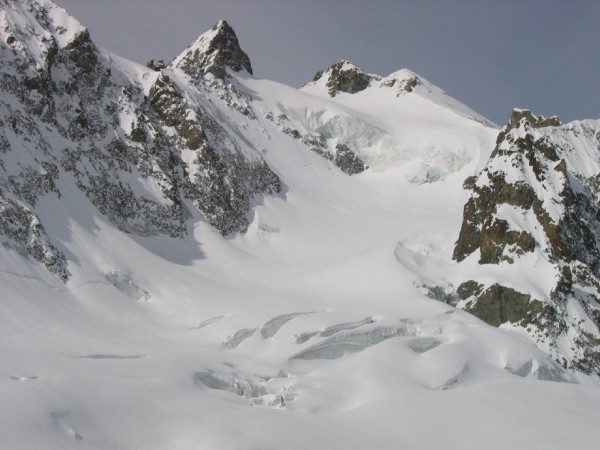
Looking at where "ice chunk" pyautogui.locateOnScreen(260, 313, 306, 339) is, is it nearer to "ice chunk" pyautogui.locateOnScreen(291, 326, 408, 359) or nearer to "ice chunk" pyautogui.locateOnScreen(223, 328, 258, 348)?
"ice chunk" pyautogui.locateOnScreen(223, 328, 258, 348)

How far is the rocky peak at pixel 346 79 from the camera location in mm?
107812

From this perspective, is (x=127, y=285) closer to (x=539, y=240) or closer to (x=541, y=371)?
(x=541, y=371)

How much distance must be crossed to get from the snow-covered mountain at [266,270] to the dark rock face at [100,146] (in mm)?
216

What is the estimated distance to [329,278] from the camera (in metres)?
46.1

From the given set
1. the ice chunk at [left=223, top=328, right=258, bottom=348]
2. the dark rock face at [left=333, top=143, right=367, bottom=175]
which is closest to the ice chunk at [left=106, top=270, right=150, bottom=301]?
the ice chunk at [left=223, top=328, right=258, bottom=348]

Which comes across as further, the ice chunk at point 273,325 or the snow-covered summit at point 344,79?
the snow-covered summit at point 344,79

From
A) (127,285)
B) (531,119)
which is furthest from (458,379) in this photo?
(531,119)

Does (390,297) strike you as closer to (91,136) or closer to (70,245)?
(70,245)

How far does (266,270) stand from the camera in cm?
5150

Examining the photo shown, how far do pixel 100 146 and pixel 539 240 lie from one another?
3832cm

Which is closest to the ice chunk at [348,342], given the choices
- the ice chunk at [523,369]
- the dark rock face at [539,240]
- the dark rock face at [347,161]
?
the ice chunk at [523,369]

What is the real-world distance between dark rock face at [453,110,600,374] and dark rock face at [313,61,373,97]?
2226 inches

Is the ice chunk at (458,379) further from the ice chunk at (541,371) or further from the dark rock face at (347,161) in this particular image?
the dark rock face at (347,161)

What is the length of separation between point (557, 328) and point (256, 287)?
21.9 meters
